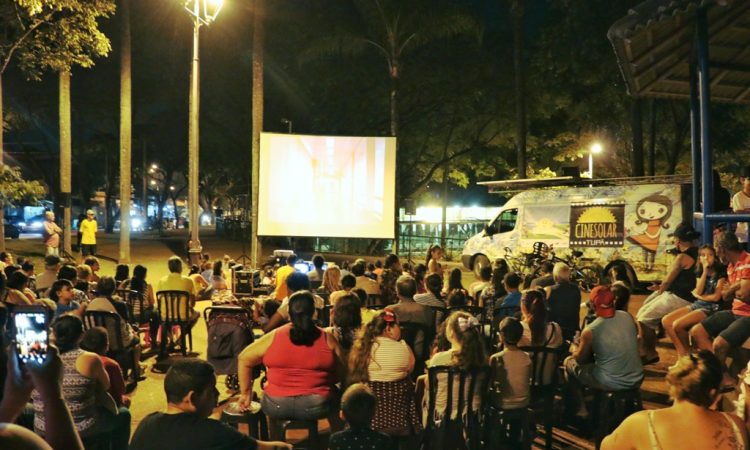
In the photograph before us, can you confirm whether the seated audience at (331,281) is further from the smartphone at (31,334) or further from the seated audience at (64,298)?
the smartphone at (31,334)

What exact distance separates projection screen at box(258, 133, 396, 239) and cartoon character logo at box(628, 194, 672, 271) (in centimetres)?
551

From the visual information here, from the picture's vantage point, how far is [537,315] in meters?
5.70

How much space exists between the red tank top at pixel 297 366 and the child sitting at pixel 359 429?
135 cm

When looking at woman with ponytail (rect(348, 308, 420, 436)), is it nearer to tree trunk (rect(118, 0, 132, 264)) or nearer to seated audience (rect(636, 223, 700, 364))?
seated audience (rect(636, 223, 700, 364))

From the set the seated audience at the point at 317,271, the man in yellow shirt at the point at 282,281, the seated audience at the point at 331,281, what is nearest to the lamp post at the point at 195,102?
the seated audience at the point at 317,271

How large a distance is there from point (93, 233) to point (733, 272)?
55.6ft

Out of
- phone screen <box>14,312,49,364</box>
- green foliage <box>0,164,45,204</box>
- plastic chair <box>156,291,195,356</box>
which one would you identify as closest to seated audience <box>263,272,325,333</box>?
plastic chair <box>156,291,195,356</box>

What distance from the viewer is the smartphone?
2.29m

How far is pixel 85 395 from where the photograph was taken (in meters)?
4.11

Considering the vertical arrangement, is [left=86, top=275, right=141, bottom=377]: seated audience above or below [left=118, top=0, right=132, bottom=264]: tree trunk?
below

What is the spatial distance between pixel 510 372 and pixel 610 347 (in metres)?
0.95

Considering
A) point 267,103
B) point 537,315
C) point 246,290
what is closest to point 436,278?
point 537,315

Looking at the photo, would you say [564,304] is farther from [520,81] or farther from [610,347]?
[520,81]

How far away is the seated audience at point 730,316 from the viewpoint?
5.52 metres
